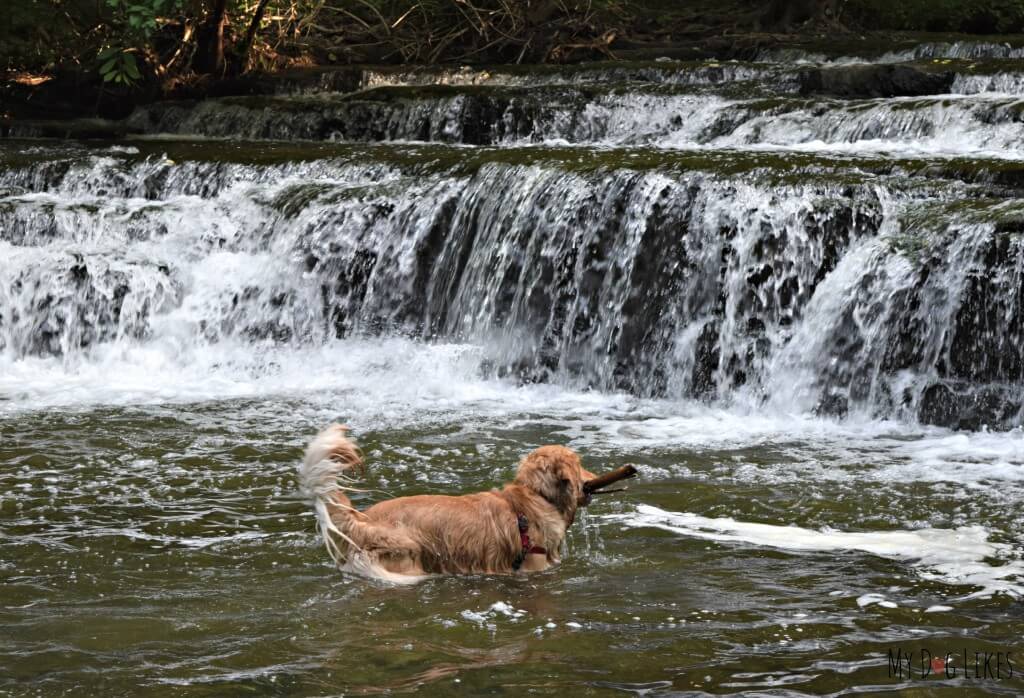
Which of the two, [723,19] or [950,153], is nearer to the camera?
[950,153]

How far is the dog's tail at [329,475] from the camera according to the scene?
5031mm

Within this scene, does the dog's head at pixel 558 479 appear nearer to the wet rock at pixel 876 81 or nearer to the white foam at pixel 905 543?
the white foam at pixel 905 543

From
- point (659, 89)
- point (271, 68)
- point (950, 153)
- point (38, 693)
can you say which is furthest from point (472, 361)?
point (271, 68)

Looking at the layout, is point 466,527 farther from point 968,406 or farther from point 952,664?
point 968,406

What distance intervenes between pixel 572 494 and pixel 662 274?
5.34m

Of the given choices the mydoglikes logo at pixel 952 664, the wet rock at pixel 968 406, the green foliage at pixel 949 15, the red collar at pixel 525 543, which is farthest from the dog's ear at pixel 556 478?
the green foliage at pixel 949 15

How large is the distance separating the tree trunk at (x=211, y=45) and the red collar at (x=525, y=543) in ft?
48.9

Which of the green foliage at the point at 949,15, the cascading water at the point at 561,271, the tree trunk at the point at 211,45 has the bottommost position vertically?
the cascading water at the point at 561,271

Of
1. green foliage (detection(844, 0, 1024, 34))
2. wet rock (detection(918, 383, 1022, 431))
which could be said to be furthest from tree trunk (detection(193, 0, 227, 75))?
wet rock (detection(918, 383, 1022, 431))

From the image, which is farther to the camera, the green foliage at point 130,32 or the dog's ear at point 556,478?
the green foliage at point 130,32

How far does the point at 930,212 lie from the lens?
32.0ft

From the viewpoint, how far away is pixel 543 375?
10.8 m

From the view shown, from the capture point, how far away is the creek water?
15.9 feet

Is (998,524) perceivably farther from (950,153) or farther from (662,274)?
(950,153)
